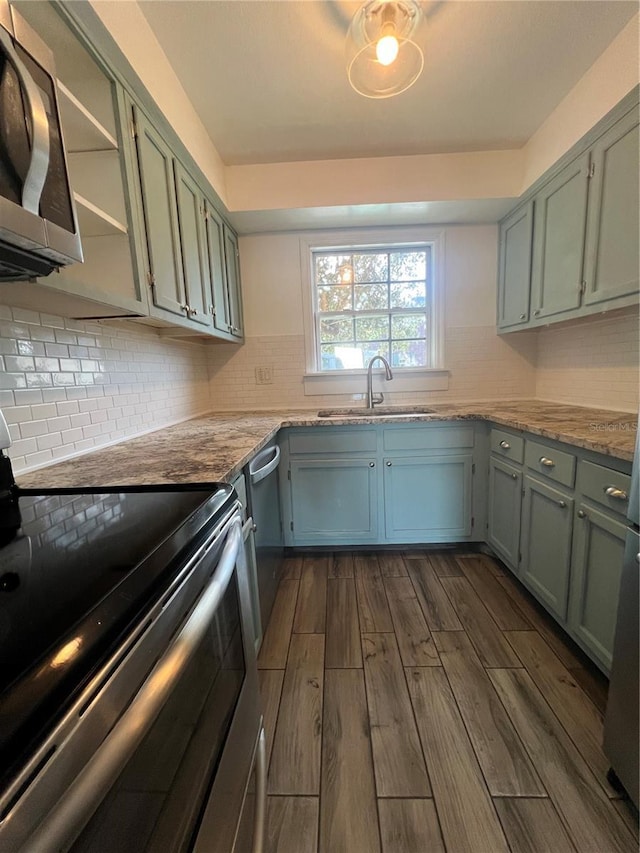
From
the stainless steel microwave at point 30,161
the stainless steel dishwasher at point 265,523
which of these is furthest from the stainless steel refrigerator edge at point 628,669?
the stainless steel microwave at point 30,161

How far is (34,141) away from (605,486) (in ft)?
6.17

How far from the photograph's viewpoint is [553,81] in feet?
5.73

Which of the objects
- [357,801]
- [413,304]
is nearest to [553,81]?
[413,304]

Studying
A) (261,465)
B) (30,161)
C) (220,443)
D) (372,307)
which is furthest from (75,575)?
(372,307)

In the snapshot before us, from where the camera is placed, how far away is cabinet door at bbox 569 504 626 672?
125cm

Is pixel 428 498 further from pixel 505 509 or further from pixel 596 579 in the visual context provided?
pixel 596 579

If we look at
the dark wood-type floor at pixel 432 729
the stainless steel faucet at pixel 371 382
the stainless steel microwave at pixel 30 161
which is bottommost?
the dark wood-type floor at pixel 432 729

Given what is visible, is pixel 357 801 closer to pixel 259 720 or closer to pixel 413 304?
pixel 259 720

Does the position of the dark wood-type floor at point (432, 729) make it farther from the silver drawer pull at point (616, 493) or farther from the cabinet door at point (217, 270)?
the cabinet door at point (217, 270)

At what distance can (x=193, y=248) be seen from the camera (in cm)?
185

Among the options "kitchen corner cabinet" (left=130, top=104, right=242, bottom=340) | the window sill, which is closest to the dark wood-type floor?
the window sill

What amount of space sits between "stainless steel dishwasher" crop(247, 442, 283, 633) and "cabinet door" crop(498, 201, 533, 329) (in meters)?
1.94

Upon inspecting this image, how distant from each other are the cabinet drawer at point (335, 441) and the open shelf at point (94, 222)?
4.44 ft

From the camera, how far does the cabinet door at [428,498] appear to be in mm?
2252
